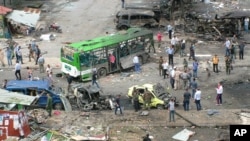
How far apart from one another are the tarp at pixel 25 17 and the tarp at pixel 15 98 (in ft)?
54.1

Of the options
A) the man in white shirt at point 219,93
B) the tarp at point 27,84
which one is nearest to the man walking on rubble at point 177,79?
the man in white shirt at point 219,93

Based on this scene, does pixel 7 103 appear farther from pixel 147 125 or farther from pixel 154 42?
pixel 154 42

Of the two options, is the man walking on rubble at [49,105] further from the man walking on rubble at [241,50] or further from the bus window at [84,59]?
the man walking on rubble at [241,50]

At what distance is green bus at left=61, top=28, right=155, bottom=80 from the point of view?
116 feet

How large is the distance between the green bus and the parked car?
4576mm

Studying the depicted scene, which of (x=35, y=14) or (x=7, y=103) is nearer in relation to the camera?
(x=7, y=103)

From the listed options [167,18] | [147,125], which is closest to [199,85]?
[147,125]

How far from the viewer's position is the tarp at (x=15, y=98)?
28.6 metres

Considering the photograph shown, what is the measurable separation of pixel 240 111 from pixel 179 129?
144 inches

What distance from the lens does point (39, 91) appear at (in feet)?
100

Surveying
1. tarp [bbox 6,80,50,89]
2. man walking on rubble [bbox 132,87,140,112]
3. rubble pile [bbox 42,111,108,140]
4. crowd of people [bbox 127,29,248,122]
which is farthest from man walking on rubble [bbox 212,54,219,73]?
tarp [bbox 6,80,50,89]

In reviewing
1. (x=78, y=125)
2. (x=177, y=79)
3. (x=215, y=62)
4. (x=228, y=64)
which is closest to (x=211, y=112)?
(x=177, y=79)

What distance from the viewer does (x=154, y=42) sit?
42719 mm

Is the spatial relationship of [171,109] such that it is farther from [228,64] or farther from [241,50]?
[241,50]
